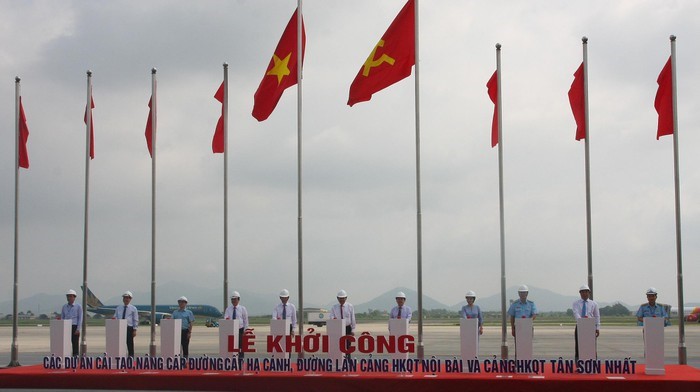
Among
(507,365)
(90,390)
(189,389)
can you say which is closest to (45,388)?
(90,390)

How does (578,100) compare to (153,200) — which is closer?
(578,100)

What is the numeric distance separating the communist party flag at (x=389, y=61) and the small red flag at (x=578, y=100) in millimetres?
3878

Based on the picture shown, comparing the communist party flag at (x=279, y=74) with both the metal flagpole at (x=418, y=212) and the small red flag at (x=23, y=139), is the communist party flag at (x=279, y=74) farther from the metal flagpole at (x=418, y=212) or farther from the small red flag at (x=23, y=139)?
the small red flag at (x=23, y=139)

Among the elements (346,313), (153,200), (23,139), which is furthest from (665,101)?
(23,139)

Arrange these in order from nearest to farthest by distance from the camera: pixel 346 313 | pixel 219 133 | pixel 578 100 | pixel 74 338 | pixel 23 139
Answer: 1. pixel 346 313
2. pixel 578 100
3. pixel 74 338
4. pixel 219 133
5. pixel 23 139

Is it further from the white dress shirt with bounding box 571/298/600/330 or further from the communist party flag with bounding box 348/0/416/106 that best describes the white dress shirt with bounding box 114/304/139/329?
the white dress shirt with bounding box 571/298/600/330

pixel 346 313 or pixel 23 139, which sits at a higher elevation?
pixel 23 139

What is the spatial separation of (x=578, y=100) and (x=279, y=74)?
687 centimetres

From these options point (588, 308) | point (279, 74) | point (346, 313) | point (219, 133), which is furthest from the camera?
point (219, 133)

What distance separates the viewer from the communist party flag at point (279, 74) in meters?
19.5

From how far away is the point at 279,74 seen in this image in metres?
→ 19.6

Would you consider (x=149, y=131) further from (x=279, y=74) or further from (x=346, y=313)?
(x=346, y=313)

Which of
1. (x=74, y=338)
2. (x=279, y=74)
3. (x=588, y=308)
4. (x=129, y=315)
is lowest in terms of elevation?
(x=74, y=338)

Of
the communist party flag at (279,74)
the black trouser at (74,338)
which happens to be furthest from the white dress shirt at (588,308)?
the black trouser at (74,338)
